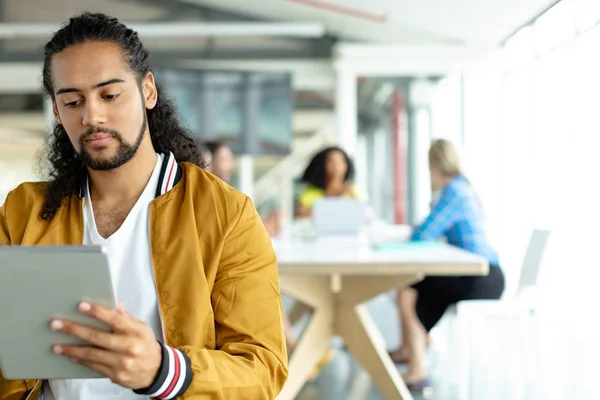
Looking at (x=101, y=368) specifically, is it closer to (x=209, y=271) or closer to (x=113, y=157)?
A: (x=209, y=271)

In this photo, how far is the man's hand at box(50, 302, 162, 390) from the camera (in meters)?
1.14

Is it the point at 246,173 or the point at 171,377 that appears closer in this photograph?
the point at 171,377

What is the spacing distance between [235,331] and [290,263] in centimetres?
156

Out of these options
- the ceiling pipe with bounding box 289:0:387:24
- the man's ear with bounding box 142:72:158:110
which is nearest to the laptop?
the man's ear with bounding box 142:72:158:110

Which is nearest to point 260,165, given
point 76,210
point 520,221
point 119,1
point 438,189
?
point 119,1

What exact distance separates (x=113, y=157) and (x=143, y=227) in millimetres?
141

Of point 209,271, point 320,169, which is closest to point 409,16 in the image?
point 320,169

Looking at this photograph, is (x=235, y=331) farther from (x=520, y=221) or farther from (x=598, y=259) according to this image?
(x=520, y=221)

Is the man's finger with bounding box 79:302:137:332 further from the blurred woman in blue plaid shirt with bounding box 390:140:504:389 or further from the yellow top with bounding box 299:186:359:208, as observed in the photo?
the yellow top with bounding box 299:186:359:208

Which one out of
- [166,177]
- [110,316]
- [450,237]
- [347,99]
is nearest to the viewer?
[110,316]

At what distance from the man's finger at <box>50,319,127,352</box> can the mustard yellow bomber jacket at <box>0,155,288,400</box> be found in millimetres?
255

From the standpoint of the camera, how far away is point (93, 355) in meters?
1.15

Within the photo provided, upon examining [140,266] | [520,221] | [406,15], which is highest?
[406,15]

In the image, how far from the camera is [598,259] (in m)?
3.49
